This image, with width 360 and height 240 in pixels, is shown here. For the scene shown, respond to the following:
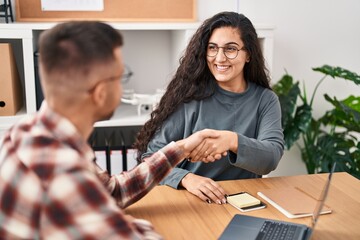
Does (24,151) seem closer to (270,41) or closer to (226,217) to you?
(226,217)

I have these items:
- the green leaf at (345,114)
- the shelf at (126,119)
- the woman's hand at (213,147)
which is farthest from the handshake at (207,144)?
the green leaf at (345,114)

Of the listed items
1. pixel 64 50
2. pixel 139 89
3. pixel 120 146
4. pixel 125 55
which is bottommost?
pixel 120 146

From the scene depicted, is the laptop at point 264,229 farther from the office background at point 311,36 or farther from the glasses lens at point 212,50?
the office background at point 311,36

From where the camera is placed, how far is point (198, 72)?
6.04ft

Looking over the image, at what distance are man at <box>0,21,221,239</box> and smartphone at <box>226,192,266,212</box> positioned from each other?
61 centimetres

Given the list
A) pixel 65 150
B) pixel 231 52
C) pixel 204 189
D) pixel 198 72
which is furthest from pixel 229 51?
pixel 65 150

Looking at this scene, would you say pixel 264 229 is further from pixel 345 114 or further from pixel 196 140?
pixel 345 114

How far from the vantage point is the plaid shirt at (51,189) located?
2.56 feet

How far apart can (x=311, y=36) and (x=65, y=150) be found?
7.53 feet

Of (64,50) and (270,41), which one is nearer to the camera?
(64,50)

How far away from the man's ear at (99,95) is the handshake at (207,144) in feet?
2.09

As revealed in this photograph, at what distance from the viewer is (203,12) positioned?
8.60 ft

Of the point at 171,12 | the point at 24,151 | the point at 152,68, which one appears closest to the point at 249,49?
the point at 171,12

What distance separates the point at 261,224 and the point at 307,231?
0.39 ft
